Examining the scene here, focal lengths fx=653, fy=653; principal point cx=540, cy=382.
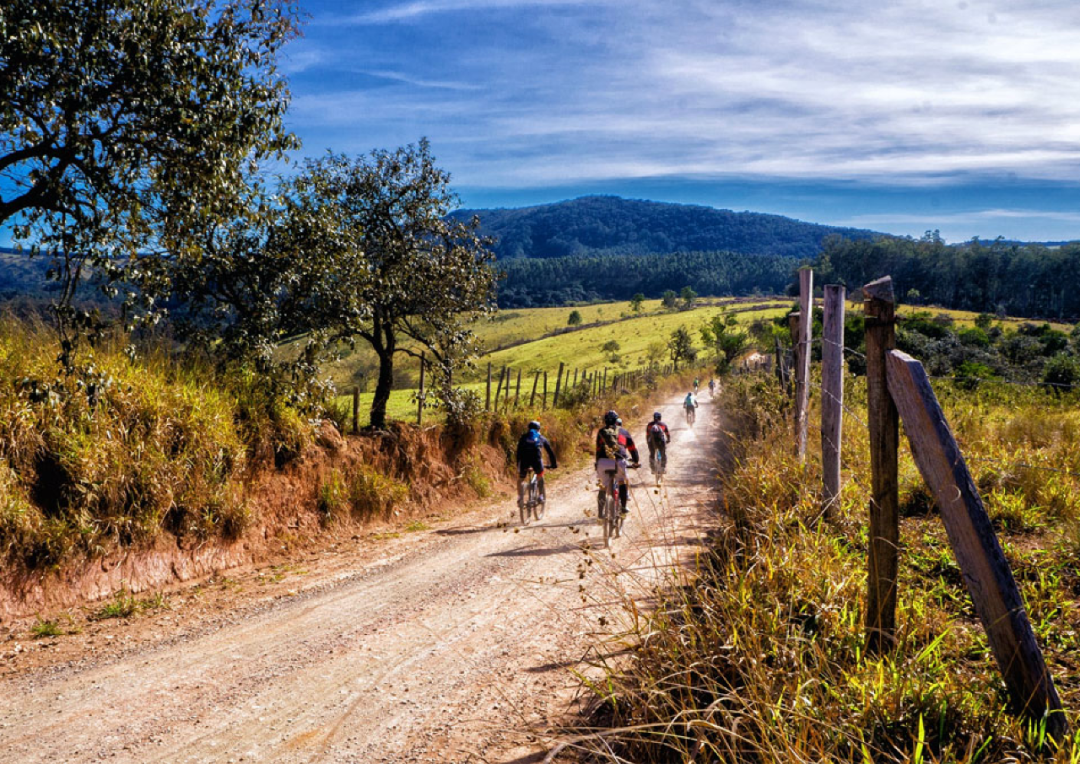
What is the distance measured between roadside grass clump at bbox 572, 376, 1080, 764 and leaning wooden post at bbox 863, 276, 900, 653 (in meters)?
0.18

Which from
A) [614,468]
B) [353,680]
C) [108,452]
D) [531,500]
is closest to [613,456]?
[614,468]

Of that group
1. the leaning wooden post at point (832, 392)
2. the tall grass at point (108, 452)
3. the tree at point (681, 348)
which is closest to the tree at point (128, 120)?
the tall grass at point (108, 452)

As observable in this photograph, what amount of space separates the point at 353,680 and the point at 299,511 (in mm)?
6175

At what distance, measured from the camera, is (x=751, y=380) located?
18.0m

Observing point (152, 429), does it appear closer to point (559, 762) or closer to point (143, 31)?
point (143, 31)

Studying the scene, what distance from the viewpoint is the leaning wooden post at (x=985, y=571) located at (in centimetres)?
280

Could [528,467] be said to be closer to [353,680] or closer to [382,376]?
[382,376]

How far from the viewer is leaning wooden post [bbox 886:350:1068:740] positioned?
2803 millimetres

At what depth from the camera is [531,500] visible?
1338 cm

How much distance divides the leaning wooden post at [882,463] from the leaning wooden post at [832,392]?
110 inches

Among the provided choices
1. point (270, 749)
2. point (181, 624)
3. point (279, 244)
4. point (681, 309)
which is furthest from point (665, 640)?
point (681, 309)

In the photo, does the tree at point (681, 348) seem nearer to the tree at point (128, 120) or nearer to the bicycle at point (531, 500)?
the bicycle at point (531, 500)

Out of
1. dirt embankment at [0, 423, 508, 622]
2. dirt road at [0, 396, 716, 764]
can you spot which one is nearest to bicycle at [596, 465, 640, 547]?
dirt road at [0, 396, 716, 764]

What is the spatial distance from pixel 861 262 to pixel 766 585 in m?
166
